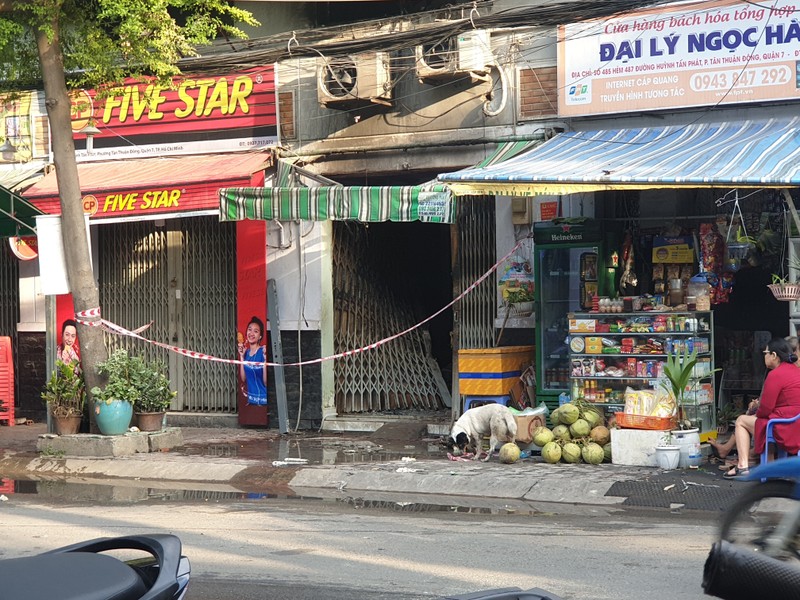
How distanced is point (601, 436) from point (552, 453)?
58 cm

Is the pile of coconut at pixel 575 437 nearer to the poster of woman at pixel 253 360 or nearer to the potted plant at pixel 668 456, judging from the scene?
the potted plant at pixel 668 456

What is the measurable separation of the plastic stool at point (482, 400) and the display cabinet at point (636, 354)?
1.10m

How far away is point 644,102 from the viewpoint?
12859mm

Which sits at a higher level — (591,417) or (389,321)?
(389,321)

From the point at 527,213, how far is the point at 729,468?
13.8 feet

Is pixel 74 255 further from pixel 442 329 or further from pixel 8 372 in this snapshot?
pixel 442 329

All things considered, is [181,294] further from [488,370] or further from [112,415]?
[488,370]

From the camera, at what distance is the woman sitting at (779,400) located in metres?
10.3

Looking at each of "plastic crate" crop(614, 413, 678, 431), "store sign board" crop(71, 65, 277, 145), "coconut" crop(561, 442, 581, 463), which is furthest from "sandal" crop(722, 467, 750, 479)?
"store sign board" crop(71, 65, 277, 145)

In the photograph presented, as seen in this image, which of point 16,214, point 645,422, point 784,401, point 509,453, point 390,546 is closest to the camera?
point 390,546

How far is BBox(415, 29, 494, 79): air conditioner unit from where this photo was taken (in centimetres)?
1366

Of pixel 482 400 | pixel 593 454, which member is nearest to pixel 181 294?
pixel 482 400

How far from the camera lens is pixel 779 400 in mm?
10352

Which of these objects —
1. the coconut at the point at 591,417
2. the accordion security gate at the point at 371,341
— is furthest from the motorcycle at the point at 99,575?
the accordion security gate at the point at 371,341
